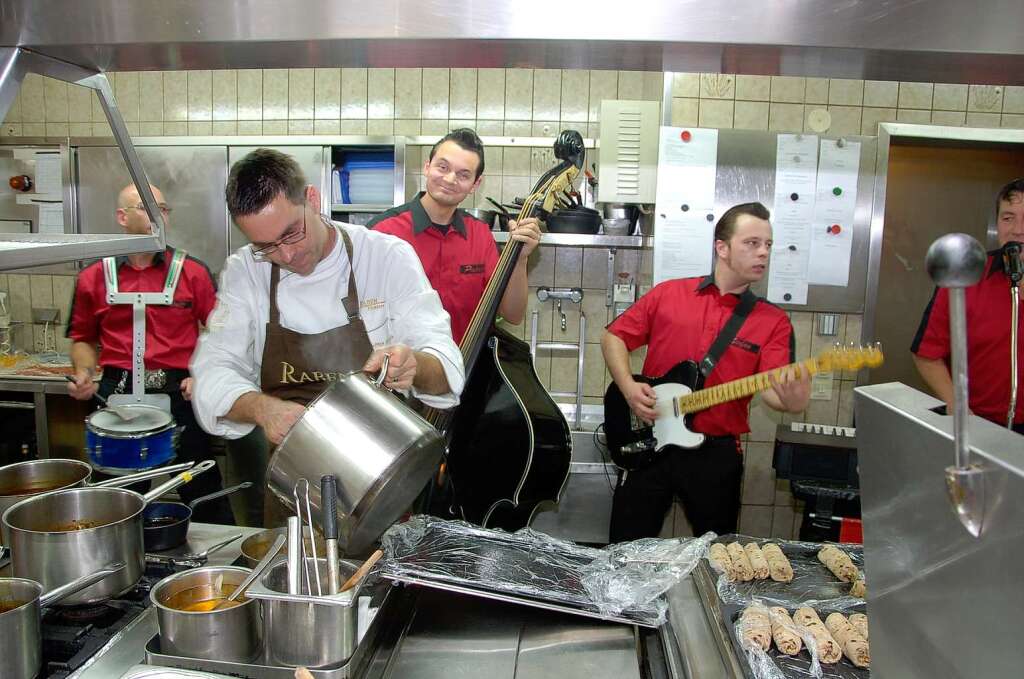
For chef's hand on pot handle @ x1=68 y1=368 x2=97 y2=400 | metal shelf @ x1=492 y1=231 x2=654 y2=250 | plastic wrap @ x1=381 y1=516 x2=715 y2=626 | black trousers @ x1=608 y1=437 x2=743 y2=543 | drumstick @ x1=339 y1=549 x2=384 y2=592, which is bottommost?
black trousers @ x1=608 y1=437 x2=743 y2=543

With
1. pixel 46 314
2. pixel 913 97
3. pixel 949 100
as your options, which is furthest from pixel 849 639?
pixel 46 314

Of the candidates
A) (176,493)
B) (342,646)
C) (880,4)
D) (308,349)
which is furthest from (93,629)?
(176,493)

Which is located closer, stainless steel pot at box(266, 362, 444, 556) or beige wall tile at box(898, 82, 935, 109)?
stainless steel pot at box(266, 362, 444, 556)

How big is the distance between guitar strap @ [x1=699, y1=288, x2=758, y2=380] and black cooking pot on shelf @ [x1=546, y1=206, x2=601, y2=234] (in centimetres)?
102

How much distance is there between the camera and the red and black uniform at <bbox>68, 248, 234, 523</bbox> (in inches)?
121

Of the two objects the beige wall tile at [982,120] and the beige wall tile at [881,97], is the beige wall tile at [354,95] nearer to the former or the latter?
the beige wall tile at [881,97]

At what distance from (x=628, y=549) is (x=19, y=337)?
460 cm

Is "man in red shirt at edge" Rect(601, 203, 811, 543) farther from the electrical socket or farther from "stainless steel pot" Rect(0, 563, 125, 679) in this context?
the electrical socket

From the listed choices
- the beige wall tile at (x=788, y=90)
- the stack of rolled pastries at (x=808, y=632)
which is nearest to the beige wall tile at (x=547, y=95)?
the beige wall tile at (x=788, y=90)

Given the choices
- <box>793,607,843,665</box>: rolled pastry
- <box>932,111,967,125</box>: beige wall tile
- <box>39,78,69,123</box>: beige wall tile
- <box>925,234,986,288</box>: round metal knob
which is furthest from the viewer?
<box>39,78,69,123</box>: beige wall tile

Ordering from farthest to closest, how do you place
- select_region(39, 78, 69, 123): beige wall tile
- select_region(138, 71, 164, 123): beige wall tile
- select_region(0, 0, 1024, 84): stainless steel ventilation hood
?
select_region(39, 78, 69, 123): beige wall tile < select_region(138, 71, 164, 123): beige wall tile < select_region(0, 0, 1024, 84): stainless steel ventilation hood

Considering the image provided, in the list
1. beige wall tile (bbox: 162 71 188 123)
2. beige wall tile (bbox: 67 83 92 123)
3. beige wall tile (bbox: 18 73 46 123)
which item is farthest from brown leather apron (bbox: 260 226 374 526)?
beige wall tile (bbox: 18 73 46 123)

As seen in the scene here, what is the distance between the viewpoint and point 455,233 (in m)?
2.90

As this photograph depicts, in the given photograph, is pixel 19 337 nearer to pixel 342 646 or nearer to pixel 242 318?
pixel 242 318
